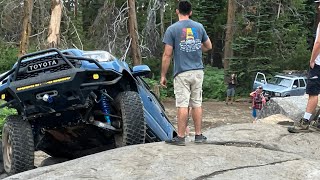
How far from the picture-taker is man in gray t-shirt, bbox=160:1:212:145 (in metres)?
6.17

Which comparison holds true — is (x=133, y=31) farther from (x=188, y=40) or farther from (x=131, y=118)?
(x=131, y=118)

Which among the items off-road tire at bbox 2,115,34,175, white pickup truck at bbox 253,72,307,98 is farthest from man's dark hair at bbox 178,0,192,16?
white pickup truck at bbox 253,72,307,98

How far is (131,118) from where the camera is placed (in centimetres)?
605

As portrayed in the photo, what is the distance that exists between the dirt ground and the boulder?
13.2m

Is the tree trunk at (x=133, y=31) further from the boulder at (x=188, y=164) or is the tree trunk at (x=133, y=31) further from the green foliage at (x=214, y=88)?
the boulder at (x=188, y=164)

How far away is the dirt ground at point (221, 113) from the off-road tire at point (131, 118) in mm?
12873

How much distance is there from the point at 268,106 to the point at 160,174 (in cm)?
709

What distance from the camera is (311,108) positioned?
24.8 feet

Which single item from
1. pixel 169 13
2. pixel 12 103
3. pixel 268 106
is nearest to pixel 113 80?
pixel 12 103

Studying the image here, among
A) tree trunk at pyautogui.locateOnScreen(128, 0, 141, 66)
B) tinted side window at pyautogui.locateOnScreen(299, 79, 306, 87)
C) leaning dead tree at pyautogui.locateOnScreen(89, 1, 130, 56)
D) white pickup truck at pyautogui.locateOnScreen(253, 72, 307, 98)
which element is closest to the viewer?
tree trunk at pyautogui.locateOnScreen(128, 0, 141, 66)

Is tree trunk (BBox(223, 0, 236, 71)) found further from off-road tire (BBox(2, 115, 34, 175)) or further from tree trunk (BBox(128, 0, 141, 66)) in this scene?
off-road tire (BBox(2, 115, 34, 175))

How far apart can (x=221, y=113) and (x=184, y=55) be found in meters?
18.7

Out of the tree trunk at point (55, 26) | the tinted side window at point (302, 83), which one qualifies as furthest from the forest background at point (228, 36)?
the tree trunk at point (55, 26)

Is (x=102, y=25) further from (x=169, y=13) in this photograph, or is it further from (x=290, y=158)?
(x=290, y=158)
